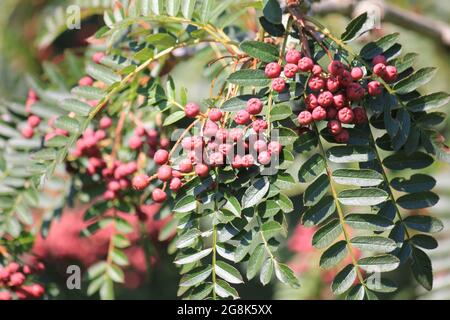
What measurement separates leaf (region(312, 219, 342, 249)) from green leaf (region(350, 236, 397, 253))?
0.03 meters

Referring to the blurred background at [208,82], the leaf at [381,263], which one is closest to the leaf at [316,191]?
the leaf at [381,263]

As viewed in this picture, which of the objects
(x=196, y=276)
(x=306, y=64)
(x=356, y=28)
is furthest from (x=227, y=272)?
(x=356, y=28)

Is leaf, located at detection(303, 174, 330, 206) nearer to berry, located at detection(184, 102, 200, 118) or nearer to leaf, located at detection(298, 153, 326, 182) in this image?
leaf, located at detection(298, 153, 326, 182)

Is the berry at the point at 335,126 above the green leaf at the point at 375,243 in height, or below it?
above

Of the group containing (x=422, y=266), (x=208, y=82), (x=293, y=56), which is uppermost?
(x=293, y=56)

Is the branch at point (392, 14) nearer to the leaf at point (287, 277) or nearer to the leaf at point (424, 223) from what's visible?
the leaf at point (424, 223)

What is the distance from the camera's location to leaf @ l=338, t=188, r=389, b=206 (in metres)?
0.99

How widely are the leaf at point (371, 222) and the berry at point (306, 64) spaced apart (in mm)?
244

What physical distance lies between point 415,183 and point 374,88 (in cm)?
20

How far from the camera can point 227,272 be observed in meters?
1.05

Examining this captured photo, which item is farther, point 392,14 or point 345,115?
point 392,14

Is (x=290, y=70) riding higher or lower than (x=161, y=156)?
higher

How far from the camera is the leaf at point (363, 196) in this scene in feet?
3.25

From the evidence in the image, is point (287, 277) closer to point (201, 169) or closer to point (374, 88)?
point (201, 169)
